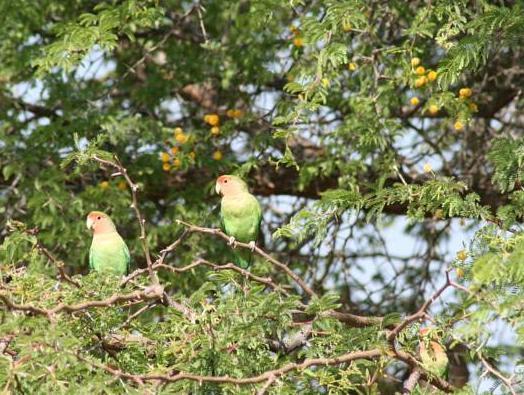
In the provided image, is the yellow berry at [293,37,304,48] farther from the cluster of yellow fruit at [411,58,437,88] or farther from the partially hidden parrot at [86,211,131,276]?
the partially hidden parrot at [86,211,131,276]

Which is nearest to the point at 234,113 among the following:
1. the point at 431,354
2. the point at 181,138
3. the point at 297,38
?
the point at 181,138

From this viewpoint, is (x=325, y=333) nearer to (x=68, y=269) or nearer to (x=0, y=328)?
→ (x=0, y=328)

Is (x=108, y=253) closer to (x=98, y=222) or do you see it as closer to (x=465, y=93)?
(x=98, y=222)

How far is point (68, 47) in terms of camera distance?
19.2 feet

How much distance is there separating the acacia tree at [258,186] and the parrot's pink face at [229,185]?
1.20 feet

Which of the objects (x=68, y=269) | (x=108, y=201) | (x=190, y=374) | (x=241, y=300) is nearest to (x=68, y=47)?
(x=108, y=201)

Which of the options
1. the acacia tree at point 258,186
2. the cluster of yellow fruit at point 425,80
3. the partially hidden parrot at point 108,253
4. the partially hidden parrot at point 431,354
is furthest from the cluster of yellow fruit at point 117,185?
the partially hidden parrot at point 431,354

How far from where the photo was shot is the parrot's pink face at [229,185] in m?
5.99

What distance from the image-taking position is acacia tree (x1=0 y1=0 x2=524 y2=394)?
3762 millimetres

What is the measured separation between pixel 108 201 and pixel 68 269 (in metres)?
0.60

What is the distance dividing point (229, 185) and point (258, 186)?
1249 mm

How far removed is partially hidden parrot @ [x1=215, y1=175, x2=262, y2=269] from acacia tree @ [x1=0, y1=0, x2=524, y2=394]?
32 centimetres

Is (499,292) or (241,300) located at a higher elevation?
(499,292)

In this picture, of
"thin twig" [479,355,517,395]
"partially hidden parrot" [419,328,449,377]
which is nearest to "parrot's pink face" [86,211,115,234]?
"partially hidden parrot" [419,328,449,377]
